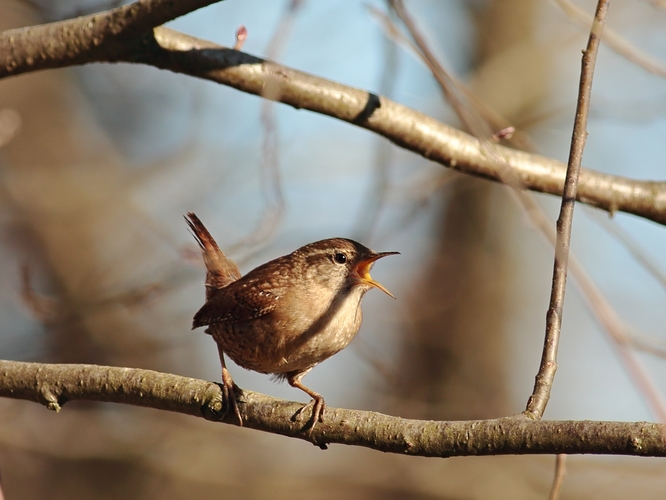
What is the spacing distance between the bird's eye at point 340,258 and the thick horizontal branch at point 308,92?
0.58m

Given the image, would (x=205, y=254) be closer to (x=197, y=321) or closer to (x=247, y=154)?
(x=197, y=321)

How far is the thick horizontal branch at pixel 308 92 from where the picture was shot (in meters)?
2.90

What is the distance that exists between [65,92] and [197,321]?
20.5 feet

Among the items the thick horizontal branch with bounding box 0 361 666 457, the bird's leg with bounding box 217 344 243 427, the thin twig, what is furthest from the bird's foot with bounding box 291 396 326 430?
the thin twig

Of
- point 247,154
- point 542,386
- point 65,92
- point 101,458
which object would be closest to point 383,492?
point 101,458

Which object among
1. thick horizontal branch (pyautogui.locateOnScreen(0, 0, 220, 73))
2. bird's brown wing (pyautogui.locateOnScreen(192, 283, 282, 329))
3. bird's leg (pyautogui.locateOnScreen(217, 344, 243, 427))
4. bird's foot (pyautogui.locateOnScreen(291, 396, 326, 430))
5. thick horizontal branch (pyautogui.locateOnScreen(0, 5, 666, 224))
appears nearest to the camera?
bird's foot (pyautogui.locateOnScreen(291, 396, 326, 430))

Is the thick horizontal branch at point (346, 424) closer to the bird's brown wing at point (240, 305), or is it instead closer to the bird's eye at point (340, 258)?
the bird's brown wing at point (240, 305)

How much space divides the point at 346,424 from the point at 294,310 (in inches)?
34.1

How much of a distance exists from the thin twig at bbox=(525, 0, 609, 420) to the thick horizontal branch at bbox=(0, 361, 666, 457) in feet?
0.35

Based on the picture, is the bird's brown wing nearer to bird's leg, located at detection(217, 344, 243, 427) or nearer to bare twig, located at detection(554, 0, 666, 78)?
bird's leg, located at detection(217, 344, 243, 427)

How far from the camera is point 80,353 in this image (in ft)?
21.5

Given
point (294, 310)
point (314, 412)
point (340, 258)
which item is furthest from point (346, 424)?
point (340, 258)

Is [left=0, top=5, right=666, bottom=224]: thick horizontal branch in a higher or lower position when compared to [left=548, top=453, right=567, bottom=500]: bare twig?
higher

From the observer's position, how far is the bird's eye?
3.41 m
